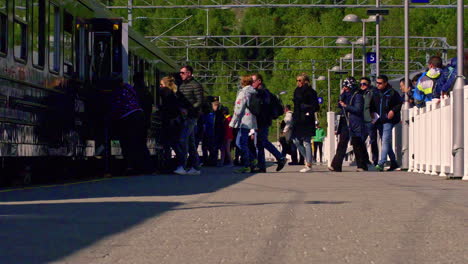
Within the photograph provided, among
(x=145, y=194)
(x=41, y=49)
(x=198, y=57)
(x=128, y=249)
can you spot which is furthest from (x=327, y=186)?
(x=198, y=57)

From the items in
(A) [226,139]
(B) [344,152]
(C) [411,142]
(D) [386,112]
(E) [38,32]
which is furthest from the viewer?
(A) [226,139]

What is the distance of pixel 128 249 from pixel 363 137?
16126mm

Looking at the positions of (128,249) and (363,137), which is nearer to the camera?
(128,249)

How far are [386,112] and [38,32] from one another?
32.8 feet

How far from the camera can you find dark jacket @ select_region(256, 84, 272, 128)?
2083cm

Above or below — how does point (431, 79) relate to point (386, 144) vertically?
above

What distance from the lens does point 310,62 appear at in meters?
79.6

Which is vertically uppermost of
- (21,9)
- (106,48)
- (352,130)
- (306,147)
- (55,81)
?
(21,9)

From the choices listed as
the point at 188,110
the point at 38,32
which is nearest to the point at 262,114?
the point at 188,110

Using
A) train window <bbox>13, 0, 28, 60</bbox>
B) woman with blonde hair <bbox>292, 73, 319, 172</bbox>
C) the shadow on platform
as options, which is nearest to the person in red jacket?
woman with blonde hair <bbox>292, 73, 319, 172</bbox>

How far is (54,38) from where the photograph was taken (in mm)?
15914

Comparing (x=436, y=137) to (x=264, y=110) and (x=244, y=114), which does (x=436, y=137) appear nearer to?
(x=264, y=110)

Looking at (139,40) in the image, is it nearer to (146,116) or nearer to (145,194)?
(146,116)

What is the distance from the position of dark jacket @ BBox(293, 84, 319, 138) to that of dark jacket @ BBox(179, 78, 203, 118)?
262cm
